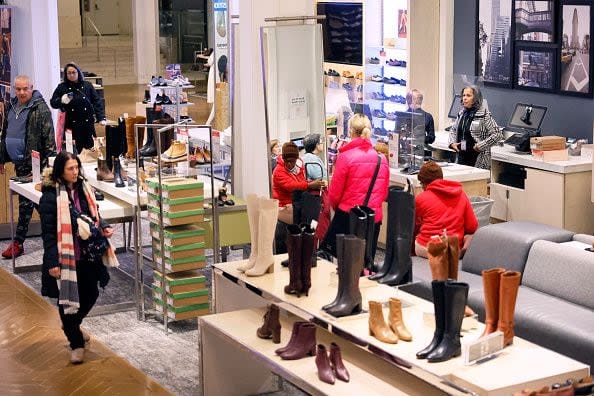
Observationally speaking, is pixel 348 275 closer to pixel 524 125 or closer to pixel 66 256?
pixel 66 256

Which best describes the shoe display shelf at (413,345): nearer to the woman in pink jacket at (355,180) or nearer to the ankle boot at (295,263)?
the ankle boot at (295,263)

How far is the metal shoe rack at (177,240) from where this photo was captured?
28.8 ft

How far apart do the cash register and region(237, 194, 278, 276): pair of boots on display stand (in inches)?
202

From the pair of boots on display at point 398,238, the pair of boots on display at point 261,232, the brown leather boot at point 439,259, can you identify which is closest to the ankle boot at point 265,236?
the pair of boots on display at point 261,232

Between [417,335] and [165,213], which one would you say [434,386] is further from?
[165,213]

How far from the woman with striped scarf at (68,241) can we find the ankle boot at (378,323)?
2.94 metres

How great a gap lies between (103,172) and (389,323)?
4.82m

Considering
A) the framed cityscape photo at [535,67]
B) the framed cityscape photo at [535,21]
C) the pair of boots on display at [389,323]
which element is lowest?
the pair of boots on display at [389,323]

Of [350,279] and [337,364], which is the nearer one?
[337,364]

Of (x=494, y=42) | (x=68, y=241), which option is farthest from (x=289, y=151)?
(x=494, y=42)

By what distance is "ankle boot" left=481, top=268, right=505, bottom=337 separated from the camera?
5.44 metres

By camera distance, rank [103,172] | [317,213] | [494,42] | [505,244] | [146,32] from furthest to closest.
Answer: [146,32], [494,42], [103,172], [505,244], [317,213]

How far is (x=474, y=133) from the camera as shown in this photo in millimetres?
11500

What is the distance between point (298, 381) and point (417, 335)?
68 centimetres
